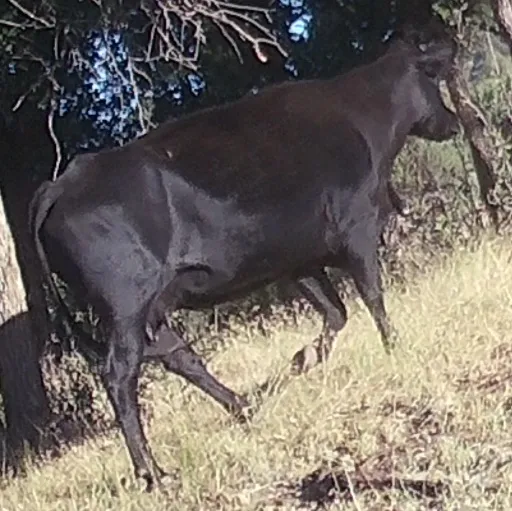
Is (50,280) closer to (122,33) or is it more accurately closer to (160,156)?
(160,156)

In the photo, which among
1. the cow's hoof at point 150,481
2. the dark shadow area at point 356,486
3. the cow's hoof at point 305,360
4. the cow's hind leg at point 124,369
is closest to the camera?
the dark shadow area at point 356,486

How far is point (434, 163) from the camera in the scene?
1491 centimetres

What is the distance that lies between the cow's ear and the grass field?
1.31 m

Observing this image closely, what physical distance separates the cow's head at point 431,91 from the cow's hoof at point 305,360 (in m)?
1.54

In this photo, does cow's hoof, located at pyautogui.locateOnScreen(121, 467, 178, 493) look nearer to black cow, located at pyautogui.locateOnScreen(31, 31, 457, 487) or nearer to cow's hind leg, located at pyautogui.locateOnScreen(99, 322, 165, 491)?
black cow, located at pyautogui.locateOnScreen(31, 31, 457, 487)

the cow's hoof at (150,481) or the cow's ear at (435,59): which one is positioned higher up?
the cow's ear at (435,59)

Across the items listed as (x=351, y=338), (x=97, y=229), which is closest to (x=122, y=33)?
(x=351, y=338)

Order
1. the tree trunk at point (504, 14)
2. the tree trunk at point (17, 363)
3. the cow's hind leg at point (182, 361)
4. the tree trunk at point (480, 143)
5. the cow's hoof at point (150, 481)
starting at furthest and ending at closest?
the tree trunk at point (480, 143) < the tree trunk at point (504, 14) < the tree trunk at point (17, 363) < the cow's hind leg at point (182, 361) < the cow's hoof at point (150, 481)

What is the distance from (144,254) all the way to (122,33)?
237 inches

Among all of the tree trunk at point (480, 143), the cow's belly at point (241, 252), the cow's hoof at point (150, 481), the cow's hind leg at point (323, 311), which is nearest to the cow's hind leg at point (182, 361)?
the cow's belly at point (241, 252)

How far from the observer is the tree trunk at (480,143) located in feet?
39.5

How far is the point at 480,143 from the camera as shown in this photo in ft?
40.7

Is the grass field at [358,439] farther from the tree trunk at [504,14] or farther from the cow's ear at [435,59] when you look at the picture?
the tree trunk at [504,14]

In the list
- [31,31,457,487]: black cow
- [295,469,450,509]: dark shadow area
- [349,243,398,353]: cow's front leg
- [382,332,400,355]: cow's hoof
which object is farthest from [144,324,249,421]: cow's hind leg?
[295,469,450,509]: dark shadow area
